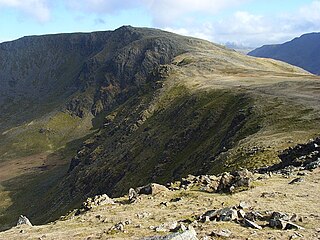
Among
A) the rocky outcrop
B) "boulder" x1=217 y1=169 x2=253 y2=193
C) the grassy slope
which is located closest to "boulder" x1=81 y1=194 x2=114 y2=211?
the grassy slope

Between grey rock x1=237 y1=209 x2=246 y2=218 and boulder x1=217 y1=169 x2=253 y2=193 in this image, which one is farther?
boulder x1=217 y1=169 x2=253 y2=193

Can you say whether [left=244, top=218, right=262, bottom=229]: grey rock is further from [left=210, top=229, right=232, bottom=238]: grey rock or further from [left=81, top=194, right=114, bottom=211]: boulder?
[left=81, top=194, right=114, bottom=211]: boulder

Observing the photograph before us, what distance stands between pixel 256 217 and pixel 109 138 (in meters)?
132

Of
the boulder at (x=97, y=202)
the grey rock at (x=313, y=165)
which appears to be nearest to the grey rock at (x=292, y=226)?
the grey rock at (x=313, y=165)

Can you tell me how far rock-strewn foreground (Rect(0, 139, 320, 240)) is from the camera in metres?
22.0

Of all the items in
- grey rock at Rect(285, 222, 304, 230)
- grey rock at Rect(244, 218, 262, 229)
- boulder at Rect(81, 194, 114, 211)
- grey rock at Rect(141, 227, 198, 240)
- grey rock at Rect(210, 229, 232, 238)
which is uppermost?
grey rock at Rect(141, 227, 198, 240)

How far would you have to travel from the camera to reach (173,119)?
391 feet

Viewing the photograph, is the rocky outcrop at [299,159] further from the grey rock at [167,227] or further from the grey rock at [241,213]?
the grey rock at [167,227]

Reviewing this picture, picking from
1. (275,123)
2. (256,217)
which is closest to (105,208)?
A: (256,217)

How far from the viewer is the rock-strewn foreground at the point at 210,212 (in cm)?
2205

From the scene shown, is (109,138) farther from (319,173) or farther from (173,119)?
(319,173)

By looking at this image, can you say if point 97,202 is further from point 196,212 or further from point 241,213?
point 241,213

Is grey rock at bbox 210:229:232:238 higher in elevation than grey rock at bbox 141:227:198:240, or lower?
lower

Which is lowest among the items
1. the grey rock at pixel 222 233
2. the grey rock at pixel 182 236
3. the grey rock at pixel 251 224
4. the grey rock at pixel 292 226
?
the grey rock at pixel 292 226
